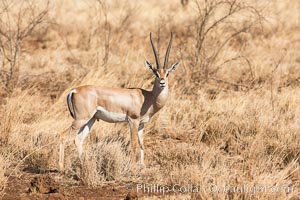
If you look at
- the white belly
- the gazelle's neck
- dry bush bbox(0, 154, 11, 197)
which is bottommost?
dry bush bbox(0, 154, 11, 197)

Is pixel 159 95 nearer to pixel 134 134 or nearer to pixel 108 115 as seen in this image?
pixel 134 134

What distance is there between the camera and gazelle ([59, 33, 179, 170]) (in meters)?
6.93

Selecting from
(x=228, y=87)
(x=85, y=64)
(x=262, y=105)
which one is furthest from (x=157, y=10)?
(x=262, y=105)

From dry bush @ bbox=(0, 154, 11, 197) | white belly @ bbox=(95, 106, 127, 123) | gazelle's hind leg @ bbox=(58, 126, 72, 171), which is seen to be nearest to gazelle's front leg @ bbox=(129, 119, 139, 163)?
white belly @ bbox=(95, 106, 127, 123)

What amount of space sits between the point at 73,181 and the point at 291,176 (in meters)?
2.56

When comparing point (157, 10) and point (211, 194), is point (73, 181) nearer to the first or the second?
point (211, 194)

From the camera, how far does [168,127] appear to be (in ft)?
28.9

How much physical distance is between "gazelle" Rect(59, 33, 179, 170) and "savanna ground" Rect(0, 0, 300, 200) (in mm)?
280

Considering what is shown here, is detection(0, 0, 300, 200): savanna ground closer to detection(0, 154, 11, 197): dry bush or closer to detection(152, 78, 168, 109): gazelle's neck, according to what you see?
detection(0, 154, 11, 197): dry bush

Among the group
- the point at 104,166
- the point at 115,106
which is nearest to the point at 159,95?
the point at 115,106

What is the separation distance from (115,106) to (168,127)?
1883 mm

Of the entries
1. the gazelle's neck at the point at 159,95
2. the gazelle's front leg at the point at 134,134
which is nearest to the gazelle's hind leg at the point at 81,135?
the gazelle's front leg at the point at 134,134

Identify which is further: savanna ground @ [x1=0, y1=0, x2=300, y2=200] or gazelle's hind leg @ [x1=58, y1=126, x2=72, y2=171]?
gazelle's hind leg @ [x1=58, y1=126, x2=72, y2=171]

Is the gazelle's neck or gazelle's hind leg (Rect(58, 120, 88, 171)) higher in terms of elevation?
the gazelle's neck
